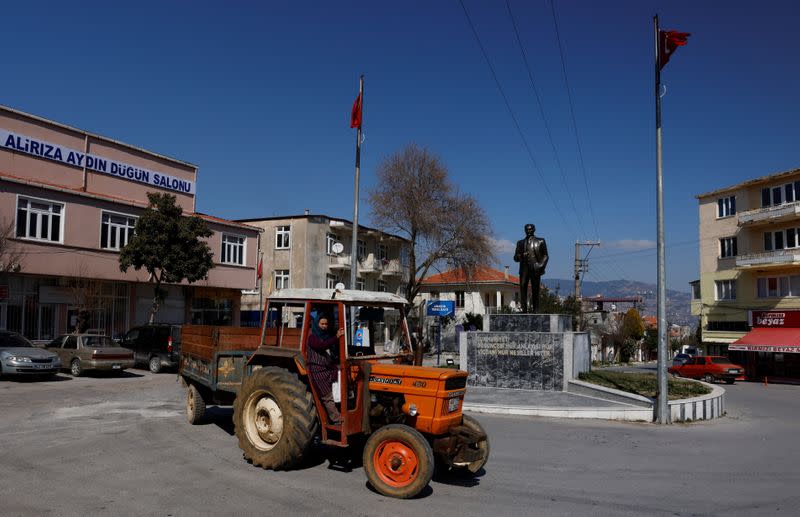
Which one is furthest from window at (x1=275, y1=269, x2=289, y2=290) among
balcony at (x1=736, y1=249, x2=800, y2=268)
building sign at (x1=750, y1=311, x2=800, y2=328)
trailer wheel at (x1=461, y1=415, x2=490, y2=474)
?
trailer wheel at (x1=461, y1=415, x2=490, y2=474)

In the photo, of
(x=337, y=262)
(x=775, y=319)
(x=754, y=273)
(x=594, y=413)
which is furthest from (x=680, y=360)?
(x=594, y=413)

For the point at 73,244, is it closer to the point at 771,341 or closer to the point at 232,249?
the point at 232,249

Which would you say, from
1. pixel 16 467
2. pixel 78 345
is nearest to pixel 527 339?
pixel 16 467

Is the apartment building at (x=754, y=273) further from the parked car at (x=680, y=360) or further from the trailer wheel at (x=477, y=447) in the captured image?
the trailer wheel at (x=477, y=447)

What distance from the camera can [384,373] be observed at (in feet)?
24.7

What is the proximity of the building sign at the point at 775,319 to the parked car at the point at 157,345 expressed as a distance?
34.1m

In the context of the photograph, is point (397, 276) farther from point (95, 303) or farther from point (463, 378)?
point (463, 378)

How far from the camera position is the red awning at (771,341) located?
33.7 m

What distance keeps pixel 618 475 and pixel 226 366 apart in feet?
20.4

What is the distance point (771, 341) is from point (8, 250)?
127 ft

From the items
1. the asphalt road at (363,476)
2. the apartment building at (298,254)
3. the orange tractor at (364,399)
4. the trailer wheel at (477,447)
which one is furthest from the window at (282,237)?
the trailer wheel at (477,447)

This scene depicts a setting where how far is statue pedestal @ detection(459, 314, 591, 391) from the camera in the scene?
17031 millimetres

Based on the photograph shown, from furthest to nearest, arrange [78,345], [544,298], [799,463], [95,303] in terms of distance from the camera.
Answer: [544,298] → [95,303] → [78,345] → [799,463]

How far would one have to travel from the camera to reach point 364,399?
7.50m
